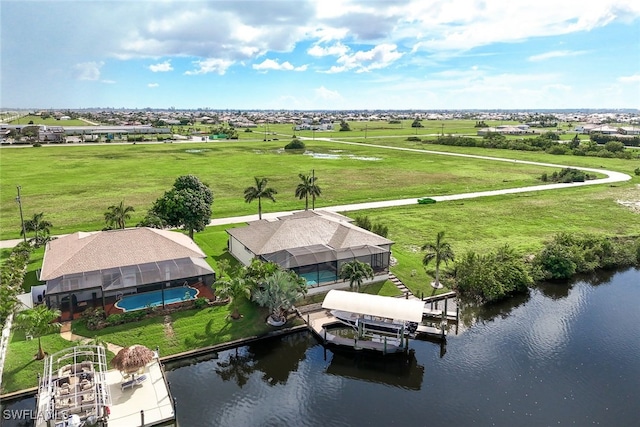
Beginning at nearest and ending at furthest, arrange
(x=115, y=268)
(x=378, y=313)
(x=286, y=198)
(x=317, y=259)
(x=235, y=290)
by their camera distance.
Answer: (x=378, y=313), (x=235, y=290), (x=115, y=268), (x=317, y=259), (x=286, y=198)

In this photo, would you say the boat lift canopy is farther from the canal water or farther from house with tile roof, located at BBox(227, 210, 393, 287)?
house with tile roof, located at BBox(227, 210, 393, 287)

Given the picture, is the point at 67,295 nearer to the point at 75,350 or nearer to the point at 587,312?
the point at 75,350

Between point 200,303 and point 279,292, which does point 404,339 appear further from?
point 200,303

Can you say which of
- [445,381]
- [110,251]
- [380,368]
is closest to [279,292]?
[380,368]

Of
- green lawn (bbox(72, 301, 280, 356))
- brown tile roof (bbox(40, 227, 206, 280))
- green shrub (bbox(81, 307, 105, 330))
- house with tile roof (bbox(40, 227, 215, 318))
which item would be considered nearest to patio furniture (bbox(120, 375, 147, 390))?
green lawn (bbox(72, 301, 280, 356))

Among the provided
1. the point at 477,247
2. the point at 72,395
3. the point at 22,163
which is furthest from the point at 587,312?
the point at 22,163

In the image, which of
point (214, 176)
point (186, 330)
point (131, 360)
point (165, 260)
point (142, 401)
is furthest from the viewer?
point (214, 176)
